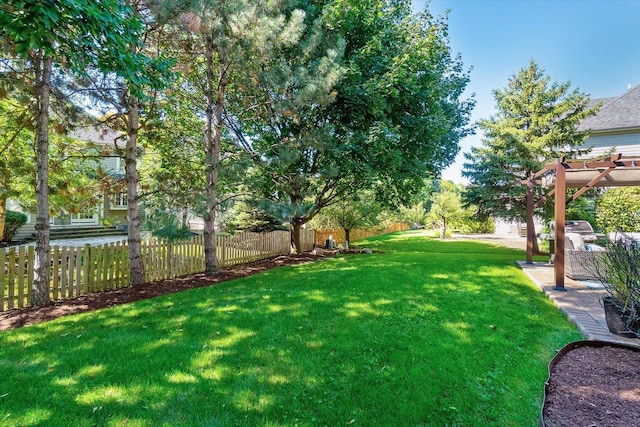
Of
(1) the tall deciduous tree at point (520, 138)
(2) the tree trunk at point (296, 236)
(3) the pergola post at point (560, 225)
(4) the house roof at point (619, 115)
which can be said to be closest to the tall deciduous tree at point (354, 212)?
(2) the tree trunk at point (296, 236)

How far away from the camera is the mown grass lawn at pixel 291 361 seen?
220 centimetres

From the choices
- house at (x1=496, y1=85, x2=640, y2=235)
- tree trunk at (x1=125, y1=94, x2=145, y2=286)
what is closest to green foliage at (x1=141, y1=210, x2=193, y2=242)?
tree trunk at (x1=125, y1=94, x2=145, y2=286)

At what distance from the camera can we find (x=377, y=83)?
7438 mm

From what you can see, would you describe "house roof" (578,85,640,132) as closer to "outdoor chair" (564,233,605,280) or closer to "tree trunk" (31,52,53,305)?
"outdoor chair" (564,233,605,280)

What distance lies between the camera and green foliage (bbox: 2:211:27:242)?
11.8m

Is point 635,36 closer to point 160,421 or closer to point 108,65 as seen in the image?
point 108,65

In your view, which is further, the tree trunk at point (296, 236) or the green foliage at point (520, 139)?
the tree trunk at point (296, 236)

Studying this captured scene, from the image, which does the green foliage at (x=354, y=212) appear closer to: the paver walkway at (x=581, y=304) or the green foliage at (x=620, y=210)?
the paver walkway at (x=581, y=304)

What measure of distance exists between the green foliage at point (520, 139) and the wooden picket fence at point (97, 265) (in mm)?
10120

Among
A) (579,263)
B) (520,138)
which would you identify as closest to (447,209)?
(520,138)

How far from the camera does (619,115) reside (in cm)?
1550

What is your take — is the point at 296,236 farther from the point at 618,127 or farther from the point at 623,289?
the point at 618,127

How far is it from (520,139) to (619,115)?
9.05 meters

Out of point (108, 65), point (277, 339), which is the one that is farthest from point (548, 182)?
point (108, 65)
